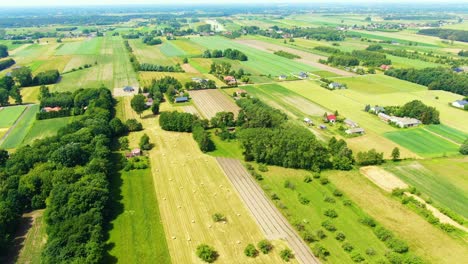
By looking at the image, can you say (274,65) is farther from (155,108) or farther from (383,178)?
(383,178)

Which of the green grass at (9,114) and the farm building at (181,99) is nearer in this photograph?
the green grass at (9,114)

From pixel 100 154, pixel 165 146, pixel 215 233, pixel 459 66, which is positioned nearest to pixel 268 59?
pixel 459 66

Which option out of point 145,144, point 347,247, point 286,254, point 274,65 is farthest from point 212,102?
point 347,247

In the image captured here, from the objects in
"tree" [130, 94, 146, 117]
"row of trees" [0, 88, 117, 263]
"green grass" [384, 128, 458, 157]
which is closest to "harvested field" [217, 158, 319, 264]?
"row of trees" [0, 88, 117, 263]

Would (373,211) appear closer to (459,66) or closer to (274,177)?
(274,177)

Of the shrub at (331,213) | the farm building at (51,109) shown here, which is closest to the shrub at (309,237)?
the shrub at (331,213)

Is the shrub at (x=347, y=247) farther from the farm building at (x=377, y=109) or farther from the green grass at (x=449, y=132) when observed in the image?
the farm building at (x=377, y=109)

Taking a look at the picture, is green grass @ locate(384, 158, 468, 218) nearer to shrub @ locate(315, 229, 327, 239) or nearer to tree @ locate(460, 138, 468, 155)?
tree @ locate(460, 138, 468, 155)
